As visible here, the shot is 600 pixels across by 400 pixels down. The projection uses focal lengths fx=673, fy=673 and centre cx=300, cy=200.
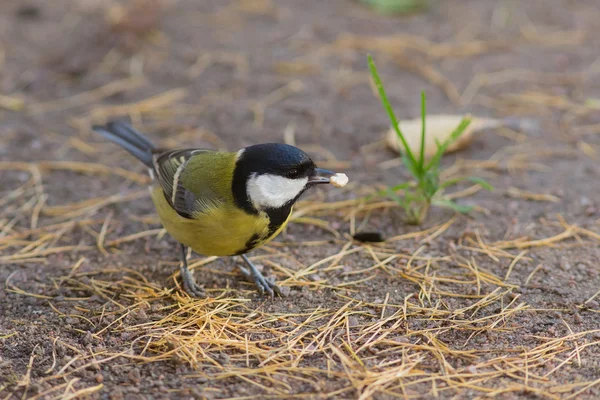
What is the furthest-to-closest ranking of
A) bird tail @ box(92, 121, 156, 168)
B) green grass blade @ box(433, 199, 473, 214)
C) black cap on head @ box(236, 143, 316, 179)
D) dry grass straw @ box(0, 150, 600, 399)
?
bird tail @ box(92, 121, 156, 168), green grass blade @ box(433, 199, 473, 214), black cap on head @ box(236, 143, 316, 179), dry grass straw @ box(0, 150, 600, 399)

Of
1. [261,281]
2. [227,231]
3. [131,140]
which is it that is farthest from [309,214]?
[131,140]

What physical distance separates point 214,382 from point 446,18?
5.02 meters

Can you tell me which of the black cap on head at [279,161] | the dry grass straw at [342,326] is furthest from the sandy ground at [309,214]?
the black cap on head at [279,161]

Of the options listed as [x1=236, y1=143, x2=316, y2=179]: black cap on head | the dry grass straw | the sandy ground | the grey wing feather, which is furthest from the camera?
the grey wing feather

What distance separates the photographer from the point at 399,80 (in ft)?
18.0

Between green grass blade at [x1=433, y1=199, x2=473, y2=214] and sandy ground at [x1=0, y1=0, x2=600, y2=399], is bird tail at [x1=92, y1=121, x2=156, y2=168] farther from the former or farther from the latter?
green grass blade at [x1=433, y1=199, x2=473, y2=214]

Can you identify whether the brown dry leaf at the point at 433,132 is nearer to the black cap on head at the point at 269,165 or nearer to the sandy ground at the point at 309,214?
the sandy ground at the point at 309,214

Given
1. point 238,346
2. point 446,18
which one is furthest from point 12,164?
point 446,18

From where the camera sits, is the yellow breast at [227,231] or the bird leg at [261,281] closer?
the yellow breast at [227,231]

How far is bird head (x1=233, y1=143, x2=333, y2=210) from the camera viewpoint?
2928 millimetres

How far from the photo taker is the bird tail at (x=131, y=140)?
12.7 ft

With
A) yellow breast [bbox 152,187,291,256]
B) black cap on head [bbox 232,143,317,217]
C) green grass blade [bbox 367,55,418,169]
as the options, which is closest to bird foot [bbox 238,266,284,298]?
yellow breast [bbox 152,187,291,256]

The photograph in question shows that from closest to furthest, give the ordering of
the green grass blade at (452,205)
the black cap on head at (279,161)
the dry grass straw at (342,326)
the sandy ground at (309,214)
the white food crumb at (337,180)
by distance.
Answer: the dry grass straw at (342,326) → the sandy ground at (309,214) → the black cap on head at (279,161) → the white food crumb at (337,180) → the green grass blade at (452,205)

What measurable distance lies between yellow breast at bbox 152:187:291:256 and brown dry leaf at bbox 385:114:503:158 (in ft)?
4.77
